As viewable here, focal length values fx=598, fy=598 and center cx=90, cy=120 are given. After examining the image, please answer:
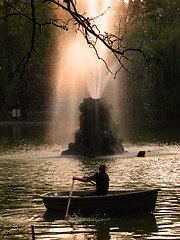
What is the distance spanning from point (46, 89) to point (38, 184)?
174 feet

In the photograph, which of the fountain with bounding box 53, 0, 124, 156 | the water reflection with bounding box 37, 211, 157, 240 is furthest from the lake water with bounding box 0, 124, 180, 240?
the fountain with bounding box 53, 0, 124, 156

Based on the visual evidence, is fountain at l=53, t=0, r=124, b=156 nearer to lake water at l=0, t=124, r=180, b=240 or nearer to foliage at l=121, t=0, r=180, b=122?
lake water at l=0, t=124, r=180, b=240

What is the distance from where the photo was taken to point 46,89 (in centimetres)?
7462

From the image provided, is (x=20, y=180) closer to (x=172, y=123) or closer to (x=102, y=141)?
(x=102, y=141)

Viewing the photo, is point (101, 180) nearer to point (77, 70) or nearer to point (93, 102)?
point (93, 102)

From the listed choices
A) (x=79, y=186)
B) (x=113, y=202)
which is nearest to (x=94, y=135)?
(x=79, y=186)

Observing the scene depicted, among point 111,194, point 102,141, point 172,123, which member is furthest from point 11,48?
point 111,194

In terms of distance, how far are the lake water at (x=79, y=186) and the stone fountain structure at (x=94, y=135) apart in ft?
3.27

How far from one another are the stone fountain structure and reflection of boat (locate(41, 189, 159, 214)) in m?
17.5

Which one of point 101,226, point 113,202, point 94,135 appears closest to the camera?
point 101,226

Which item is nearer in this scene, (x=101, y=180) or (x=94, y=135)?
(x=101, y=180)

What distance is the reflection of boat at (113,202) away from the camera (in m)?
15.1

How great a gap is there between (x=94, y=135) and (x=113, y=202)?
18.3 m

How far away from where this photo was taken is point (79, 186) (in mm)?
21328
